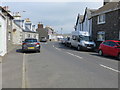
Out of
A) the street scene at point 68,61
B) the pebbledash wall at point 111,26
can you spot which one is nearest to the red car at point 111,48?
the street scene at point 68,61

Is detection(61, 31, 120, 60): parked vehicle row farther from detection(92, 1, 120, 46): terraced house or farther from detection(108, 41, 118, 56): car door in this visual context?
detection(92, 1, 120, 46): terraced house

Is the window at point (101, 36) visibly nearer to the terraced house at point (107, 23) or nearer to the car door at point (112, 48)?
the terraced house at point (107, 23)

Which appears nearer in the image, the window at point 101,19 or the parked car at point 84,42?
the parked car at point 84,42

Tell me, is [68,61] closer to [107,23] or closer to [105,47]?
[105,47]

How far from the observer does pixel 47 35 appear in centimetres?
7656

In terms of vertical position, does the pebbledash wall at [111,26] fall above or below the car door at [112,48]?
above

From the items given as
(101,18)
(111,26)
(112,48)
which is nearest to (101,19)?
(101,18)

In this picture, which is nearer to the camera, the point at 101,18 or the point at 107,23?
the point at 107,23

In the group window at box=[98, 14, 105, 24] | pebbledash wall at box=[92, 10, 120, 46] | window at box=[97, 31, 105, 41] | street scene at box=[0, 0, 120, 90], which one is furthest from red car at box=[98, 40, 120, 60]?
window at box=[98, 14, 105, 24]

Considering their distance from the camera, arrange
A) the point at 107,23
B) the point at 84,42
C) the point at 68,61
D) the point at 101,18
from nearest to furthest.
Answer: the point at 68,61 < the point at 84,42 < the point at 107,23 < the point at 101,18

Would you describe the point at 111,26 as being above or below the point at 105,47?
above

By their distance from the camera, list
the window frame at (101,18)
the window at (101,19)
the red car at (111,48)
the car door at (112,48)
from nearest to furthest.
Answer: the red car at (111,48)
the car door at (112,48)
the window frame at (101,18)
the window at (101,19)

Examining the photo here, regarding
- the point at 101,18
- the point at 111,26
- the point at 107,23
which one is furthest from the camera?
the point at 101,18

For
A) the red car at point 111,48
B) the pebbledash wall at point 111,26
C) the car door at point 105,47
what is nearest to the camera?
the red car at point 111,48
